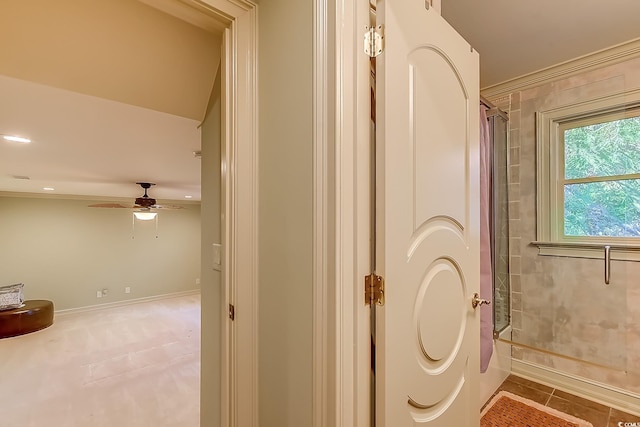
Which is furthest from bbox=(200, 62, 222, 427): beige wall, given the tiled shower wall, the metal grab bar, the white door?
the metal grab bar

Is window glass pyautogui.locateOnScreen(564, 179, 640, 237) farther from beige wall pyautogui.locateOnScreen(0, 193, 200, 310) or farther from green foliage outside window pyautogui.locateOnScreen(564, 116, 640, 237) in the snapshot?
beige wall pyautogui.locateOnScreen(0, 193, 200, 310)

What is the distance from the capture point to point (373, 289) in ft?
2.72

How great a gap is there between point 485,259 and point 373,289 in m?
1.46

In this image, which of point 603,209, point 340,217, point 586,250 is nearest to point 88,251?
point 340,217

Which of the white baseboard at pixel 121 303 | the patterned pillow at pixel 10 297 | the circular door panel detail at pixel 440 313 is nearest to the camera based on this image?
the circular door panel detail at pixel 440 313

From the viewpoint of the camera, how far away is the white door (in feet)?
2.72

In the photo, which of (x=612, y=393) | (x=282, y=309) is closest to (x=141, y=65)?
(x=282, y=309)

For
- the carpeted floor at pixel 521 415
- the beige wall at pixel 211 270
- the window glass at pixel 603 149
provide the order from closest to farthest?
1. the beige wall at pixel 211 270
2. the carpeted floor at pixel 521 415
3. the window glass at pixel 603 149

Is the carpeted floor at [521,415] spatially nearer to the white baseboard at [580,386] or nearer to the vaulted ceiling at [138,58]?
the white baseboard at [580,386]

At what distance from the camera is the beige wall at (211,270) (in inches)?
54.6

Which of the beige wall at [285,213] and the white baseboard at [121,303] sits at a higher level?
the beige wall at [285,213]

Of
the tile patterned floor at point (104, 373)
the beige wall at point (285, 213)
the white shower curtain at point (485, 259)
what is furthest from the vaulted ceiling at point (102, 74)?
the tile patterned floor at point (104, 373)

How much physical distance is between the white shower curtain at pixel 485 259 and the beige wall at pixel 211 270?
165 cm

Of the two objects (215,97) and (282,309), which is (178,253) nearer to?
(215,97)
